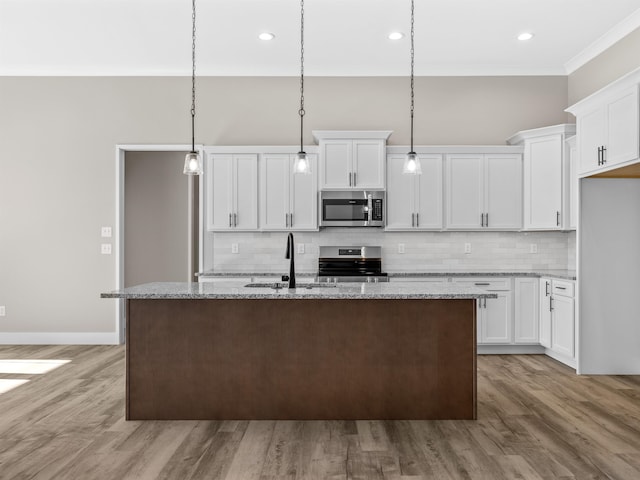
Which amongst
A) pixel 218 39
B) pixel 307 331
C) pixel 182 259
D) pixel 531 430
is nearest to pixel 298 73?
pixel 218 39

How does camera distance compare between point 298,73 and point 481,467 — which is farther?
point 298,73

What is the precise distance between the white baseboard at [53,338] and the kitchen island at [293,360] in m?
2.92

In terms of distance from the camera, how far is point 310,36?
16.6ft

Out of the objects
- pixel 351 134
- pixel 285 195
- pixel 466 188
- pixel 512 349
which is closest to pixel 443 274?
pixel 466 188

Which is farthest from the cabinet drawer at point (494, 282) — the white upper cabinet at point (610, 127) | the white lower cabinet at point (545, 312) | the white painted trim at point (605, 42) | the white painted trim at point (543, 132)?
the white painted trim at point (605, 42)

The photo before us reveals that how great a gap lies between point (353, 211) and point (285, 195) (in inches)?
31.7

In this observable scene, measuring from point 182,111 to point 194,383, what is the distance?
3762mm

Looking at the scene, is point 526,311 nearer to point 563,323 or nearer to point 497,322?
point 497,322

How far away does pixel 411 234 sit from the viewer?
5.94 meters

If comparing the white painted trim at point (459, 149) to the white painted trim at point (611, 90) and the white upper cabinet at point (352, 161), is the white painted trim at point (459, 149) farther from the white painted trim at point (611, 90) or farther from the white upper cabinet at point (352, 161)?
the white painted trim at point (611, 90)

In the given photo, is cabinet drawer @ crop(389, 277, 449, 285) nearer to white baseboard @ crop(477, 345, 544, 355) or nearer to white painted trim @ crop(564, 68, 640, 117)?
white baseboard @ crop(477, 345, 544, 355)

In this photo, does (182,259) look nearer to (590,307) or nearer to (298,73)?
(298,73)

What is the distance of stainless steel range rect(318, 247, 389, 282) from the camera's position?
5.74 m

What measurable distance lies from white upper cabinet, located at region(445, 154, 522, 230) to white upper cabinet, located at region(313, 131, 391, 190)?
2.73 feet
